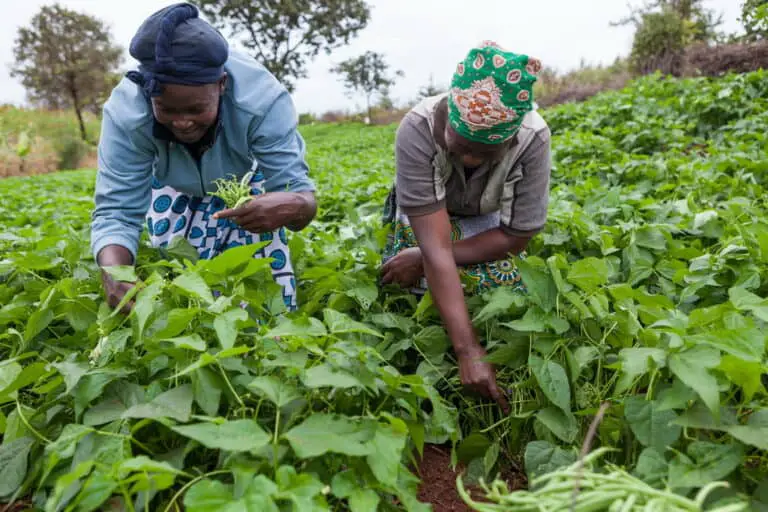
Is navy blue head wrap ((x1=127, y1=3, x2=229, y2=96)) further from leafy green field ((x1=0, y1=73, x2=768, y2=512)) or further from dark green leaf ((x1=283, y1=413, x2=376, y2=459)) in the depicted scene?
dark green leaf ((x1=283, y1=413, x2=376, y2=459))

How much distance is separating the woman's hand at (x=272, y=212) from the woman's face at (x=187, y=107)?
275 millimetres

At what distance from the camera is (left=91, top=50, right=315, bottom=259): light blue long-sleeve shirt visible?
193 cm

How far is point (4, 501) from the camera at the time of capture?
135 centimetres

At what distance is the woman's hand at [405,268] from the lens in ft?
6.83

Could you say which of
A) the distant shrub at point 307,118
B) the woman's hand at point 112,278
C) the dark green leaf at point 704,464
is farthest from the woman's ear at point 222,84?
the distant shrub at point 307,118

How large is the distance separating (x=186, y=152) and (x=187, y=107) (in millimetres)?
335

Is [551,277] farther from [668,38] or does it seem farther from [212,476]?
[668,38]

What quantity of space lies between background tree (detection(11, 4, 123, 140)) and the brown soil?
24.9m

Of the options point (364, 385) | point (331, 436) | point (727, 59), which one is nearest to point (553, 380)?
point (364, 385)

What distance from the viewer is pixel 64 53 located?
23906 mm

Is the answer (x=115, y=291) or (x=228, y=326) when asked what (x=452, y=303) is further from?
(x=115, y=291)

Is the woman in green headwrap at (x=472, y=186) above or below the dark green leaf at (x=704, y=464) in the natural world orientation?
above

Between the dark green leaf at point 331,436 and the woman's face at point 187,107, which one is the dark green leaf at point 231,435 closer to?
the dark green leaf at point 331,436

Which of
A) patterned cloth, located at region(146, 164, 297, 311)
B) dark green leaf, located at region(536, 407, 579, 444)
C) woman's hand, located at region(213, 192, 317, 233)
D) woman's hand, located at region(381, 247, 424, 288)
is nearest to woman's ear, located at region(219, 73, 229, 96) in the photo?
woman's hand, located at region(213, 192, 317, 233)
